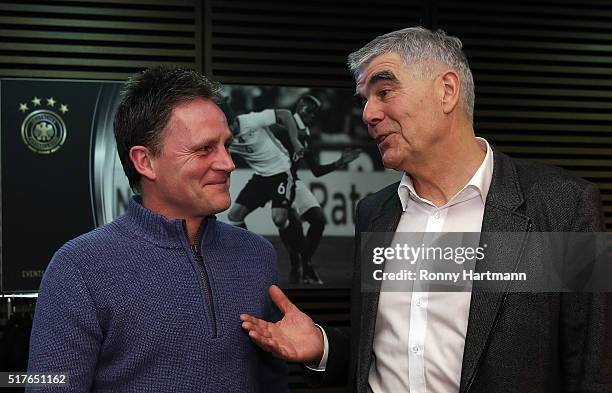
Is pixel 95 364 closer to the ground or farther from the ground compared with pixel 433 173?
closer to the ground

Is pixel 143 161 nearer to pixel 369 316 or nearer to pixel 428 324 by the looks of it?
Result: pixel 369 316

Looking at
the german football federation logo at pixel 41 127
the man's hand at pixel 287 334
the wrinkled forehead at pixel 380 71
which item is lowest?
the man's hand at pixel 287 334

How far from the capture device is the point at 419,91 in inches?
83.0

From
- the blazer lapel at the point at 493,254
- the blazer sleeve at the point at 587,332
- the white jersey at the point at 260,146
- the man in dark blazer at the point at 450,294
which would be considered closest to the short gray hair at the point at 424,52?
the man in dark blazer at the point at 450,294

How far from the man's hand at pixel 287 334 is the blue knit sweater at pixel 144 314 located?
6cm

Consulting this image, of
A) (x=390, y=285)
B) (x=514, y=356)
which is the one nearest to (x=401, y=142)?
(x=390, y=285)

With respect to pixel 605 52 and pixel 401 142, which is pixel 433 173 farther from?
pixel 605 52

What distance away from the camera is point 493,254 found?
1.91m

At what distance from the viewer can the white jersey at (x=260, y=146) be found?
4.41m

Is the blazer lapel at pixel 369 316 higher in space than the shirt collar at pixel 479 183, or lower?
lower

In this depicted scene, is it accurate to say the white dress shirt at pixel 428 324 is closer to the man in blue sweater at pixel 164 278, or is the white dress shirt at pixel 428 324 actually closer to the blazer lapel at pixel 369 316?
the blazer lapel at pixel 369 316

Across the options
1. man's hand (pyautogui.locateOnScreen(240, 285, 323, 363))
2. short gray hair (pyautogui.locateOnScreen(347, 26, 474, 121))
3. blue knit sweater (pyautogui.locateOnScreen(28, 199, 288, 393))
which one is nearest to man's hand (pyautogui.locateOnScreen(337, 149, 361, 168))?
short gray hair (pyautogui.locateOnScreen(347, 26, 474, 121))

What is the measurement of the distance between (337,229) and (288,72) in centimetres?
114

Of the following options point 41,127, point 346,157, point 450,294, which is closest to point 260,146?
point 346,157
